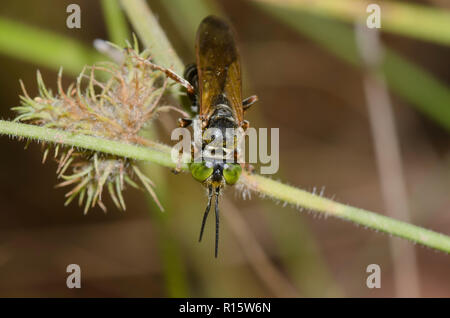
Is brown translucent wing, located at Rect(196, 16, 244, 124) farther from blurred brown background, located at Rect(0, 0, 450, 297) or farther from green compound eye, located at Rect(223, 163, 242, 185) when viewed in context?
blurred brown background, located at Rect(0, 0, 450, 297)

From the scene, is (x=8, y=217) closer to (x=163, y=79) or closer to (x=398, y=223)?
(x=163, y=79)

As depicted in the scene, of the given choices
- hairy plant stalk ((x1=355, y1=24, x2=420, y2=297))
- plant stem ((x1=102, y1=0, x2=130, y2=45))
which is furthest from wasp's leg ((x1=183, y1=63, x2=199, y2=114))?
hairy plant stalk ((x1=355, y1=24, x2=420, y2=297))

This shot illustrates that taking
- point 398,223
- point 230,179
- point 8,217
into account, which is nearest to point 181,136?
point 230,179

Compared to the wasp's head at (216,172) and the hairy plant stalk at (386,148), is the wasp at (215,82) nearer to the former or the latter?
the wasp's head at (216,172)

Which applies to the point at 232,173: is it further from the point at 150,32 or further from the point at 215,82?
the point at 150,32

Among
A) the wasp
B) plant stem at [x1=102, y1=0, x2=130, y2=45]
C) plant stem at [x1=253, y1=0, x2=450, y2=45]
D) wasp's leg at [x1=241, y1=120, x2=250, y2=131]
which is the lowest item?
wasp's leg at [x1=241, y1=120, x2=250, y2=131]
